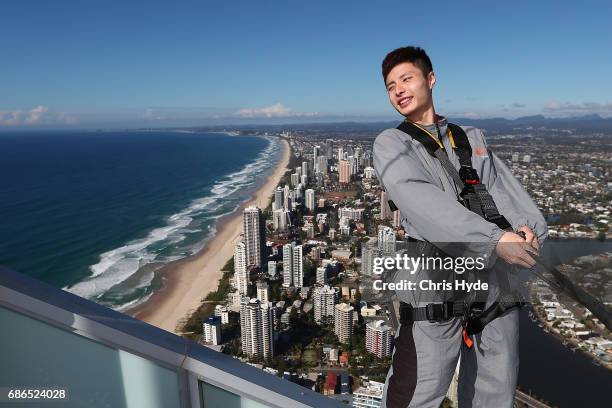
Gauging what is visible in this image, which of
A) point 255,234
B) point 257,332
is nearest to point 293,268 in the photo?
point 255,234

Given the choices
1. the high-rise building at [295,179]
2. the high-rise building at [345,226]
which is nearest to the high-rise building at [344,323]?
the high-rise building at [345,226]

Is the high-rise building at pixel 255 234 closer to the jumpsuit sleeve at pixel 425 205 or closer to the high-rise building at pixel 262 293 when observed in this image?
the high-rise building at pixel 262 293

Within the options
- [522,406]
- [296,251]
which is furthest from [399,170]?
[296,251]

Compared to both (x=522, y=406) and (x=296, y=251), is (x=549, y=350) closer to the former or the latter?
(x=522, y=406)

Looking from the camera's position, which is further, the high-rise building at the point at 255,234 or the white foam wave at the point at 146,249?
the high-rise building at the point at 255,234

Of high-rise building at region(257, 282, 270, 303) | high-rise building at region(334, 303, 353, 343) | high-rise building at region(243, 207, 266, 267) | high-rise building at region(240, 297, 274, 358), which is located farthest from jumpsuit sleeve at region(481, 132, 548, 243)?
high-rise building at region(243, 207, 266, 267)

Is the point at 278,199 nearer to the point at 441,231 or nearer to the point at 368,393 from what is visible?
the point at 368,393
